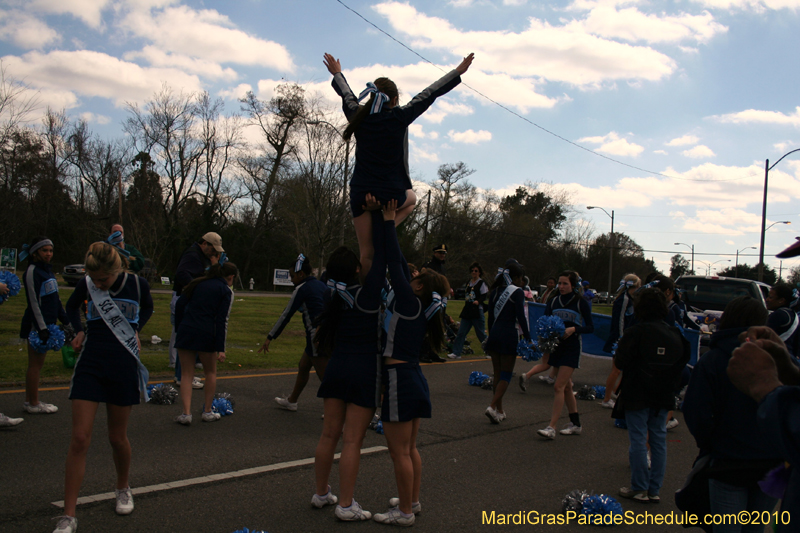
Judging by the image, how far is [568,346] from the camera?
23.4 ft

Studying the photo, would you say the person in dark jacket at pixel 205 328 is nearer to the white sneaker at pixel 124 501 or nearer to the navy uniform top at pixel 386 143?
the white sneaker at pixel 124 501

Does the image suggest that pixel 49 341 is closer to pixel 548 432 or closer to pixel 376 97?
pixel 376 97

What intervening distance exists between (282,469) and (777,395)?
4160 millimetres

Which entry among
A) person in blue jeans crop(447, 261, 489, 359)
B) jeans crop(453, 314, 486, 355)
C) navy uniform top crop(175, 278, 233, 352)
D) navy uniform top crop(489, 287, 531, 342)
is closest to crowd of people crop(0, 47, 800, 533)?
navy uniform top crop(175, 278, 233, 352)

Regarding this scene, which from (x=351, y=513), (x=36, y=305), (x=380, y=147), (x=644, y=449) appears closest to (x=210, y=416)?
(x=36, y=305)

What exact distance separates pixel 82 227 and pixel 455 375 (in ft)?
135

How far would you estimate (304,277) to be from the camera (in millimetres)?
7125

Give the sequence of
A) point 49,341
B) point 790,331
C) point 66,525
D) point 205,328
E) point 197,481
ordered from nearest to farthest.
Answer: point 66,525 < point 197,481 < point 790,331 < point 49,341 < point 205,328

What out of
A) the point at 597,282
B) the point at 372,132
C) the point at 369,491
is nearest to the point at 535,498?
the point at 369,491

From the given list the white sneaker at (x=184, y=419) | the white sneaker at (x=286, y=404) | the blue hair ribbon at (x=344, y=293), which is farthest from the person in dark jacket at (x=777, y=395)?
the white sneaker at (x=286, y=404)

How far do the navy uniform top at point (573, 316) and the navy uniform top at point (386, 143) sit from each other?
3.77 meters

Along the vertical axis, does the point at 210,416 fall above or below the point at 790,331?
below

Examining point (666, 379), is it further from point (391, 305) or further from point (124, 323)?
point (124, 323)

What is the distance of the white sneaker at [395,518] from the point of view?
13.3 ft
